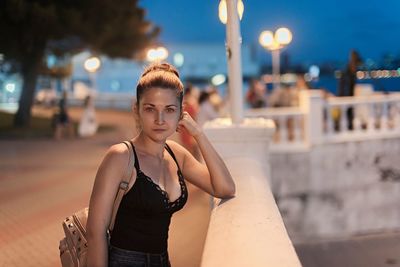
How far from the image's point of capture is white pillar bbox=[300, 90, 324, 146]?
38.4ft

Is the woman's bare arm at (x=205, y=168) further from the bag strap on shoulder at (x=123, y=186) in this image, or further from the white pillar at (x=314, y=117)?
the white pillar at (x=314, y=117)

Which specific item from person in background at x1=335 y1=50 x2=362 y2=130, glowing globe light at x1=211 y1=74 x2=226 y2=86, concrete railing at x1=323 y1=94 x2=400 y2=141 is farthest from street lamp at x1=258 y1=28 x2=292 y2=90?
glowing globe light at x1=211 y1=74 x2=226 y2=86

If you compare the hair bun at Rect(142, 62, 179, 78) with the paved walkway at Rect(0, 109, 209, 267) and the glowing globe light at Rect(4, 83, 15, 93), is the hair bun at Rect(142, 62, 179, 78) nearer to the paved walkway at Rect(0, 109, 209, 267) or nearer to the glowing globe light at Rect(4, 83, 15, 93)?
the paved walkway at Rect(0, 109, 209, 267)

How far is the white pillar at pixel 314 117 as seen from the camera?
11.7 meters

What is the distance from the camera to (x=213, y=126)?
652 cm

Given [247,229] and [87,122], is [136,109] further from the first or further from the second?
[87,122]

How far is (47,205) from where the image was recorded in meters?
9.04

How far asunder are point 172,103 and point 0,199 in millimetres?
7337

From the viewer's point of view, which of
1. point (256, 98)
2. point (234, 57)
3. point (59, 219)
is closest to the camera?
point (234, 57)

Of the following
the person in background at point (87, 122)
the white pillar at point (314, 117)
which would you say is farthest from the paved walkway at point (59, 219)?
the person in background at point (87, 122)

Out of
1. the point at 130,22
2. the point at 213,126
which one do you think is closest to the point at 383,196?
the point at 213,126

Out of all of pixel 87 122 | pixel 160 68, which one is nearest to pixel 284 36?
pixel 87 122

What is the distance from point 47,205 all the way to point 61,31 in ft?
50.2

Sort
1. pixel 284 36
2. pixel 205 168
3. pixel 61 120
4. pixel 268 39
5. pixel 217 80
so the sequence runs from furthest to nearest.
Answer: pixel 217 80 → pixel 268 39 → pixel 284 36 → pixel 61 120 → pixel 205 168
